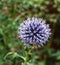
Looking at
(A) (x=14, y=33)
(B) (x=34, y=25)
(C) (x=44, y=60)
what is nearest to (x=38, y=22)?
(B) (x=34, y=25)

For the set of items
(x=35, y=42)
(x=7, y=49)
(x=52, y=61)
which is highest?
(x=35, y=42)

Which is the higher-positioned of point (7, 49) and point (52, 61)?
point (7, 49)

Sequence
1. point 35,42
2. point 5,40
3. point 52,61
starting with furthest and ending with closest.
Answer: point 52,61
point 5,40
point 35,42

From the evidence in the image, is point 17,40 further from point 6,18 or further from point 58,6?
point 58,6

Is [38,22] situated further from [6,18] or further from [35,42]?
[6,18]

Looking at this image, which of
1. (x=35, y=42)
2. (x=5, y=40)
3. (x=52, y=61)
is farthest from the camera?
(x=52, y=61)

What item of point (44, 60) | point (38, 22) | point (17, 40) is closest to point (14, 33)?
point (17, 40)

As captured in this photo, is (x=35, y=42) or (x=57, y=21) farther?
(x=57, y=21)
